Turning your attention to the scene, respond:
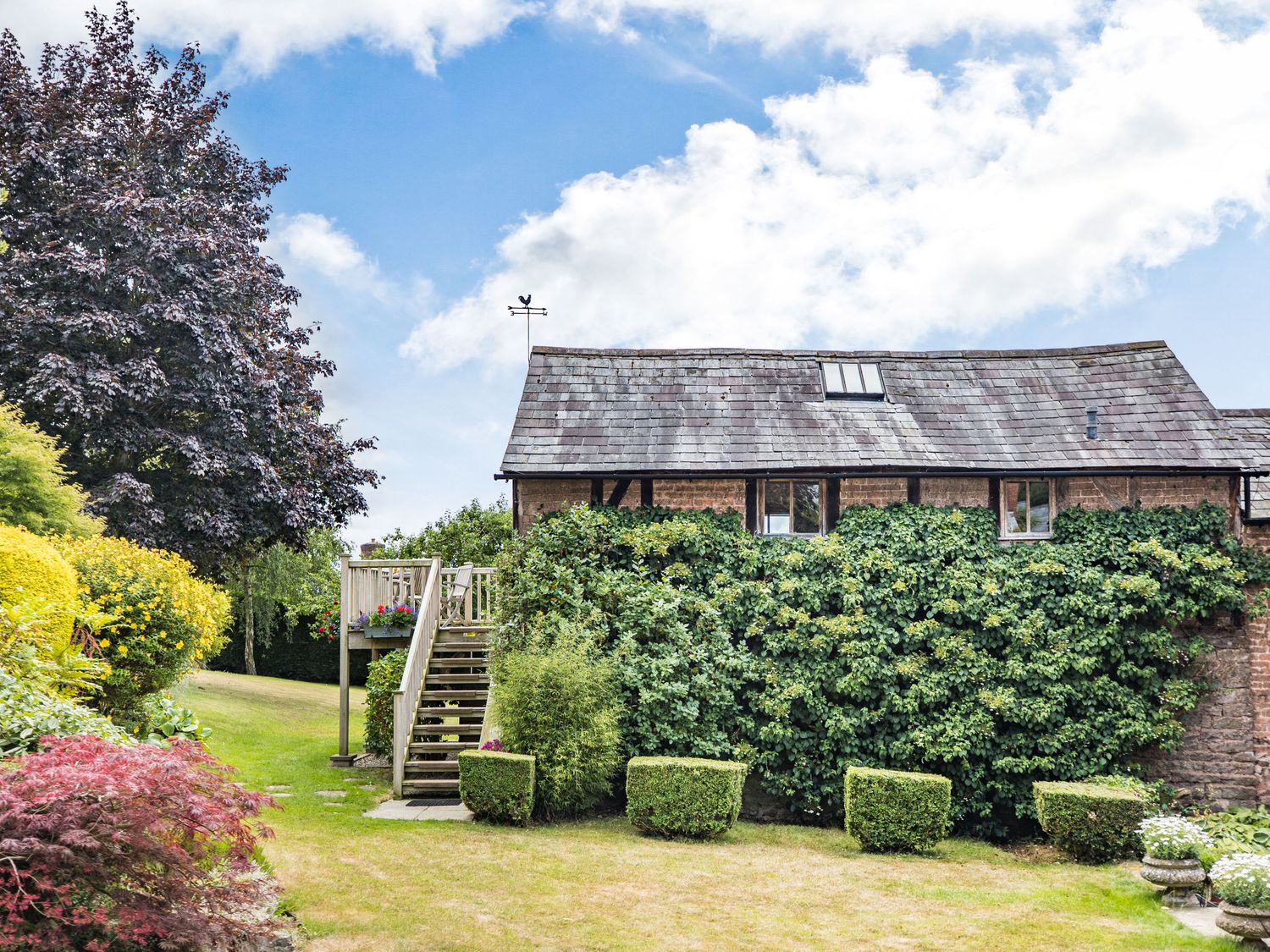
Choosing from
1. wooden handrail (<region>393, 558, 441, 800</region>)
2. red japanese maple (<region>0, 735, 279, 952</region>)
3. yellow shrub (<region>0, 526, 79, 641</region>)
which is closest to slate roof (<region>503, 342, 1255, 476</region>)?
wooden handrail (<region>393, 558, 441, 800</region>)

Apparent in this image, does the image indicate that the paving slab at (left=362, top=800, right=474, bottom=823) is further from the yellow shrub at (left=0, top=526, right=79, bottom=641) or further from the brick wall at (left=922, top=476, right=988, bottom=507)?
the brick wall at (left=922, top=476, right=988, bottom=507)

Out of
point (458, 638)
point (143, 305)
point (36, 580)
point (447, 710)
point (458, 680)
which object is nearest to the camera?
point (36, 580)

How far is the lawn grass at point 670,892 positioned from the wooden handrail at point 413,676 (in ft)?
2.13

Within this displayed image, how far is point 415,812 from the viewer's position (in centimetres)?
1162

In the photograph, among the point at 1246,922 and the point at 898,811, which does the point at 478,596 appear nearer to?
the point at 898,811

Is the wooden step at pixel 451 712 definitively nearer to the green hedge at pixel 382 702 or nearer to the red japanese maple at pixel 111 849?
the green hedge at pixel 382 702

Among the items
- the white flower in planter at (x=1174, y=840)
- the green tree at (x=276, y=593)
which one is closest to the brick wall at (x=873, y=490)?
the white flower in planter at (x=1174, y=840)

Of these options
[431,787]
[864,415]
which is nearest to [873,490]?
[864,415]

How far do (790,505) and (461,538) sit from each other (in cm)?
1715

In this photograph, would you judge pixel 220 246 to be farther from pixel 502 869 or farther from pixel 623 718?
pixel 502 869

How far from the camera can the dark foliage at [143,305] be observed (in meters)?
17.5

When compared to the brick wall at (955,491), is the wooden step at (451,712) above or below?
below

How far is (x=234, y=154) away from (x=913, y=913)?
21.2m

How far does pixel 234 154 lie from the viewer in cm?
2158
